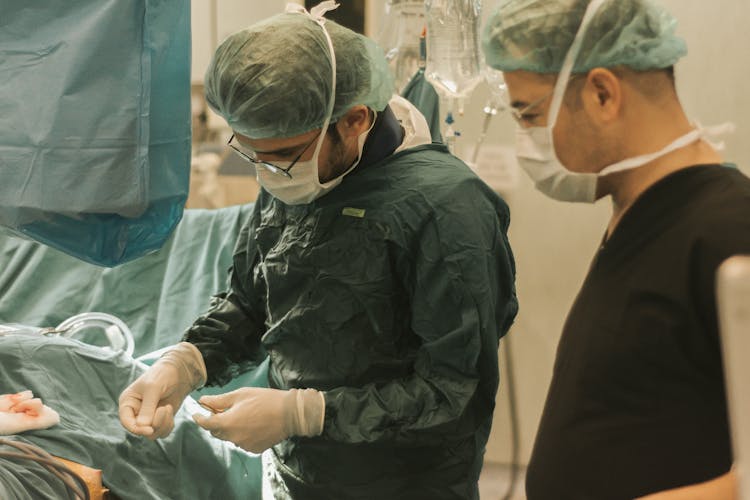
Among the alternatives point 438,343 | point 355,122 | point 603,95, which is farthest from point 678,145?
point 355,122

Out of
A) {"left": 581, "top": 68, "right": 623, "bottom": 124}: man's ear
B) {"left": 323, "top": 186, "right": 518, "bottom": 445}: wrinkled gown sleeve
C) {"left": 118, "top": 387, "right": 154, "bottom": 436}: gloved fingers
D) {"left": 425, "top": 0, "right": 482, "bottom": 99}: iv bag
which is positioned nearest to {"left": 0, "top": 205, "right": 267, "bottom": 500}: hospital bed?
{"left": 118, "top": 387, "right": 154, "bottom": 436}: gloved fingers

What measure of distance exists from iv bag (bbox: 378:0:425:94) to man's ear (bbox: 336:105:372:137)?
1.05 m

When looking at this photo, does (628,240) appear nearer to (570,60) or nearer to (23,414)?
(570,60)

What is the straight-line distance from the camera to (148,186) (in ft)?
4.59

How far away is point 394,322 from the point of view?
1452mm

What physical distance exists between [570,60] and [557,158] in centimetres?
13

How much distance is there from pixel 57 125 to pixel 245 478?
3.12 feet

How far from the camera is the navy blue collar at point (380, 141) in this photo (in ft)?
4.97

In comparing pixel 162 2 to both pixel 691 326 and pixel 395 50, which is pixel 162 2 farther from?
pixel 395 50

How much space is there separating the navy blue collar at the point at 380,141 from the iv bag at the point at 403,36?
1014 mm

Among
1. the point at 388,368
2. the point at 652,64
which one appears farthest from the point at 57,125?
the point at 652,64

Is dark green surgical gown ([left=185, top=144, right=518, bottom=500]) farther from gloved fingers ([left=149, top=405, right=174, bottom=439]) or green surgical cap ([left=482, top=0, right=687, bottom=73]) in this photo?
green surgical cap ([left=482, top=0, right=687, bottom=73])

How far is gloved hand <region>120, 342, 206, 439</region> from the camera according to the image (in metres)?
1.53

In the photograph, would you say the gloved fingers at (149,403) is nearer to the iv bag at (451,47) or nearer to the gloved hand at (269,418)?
the gloved hand at (269,418)
